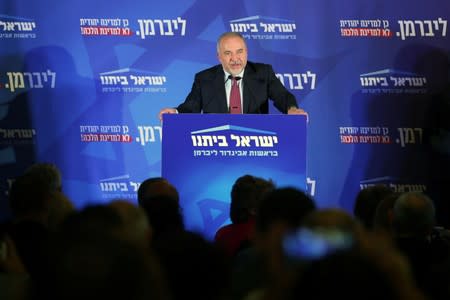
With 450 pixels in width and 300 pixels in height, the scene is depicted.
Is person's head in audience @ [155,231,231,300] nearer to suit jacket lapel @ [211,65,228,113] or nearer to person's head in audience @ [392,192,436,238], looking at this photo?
person's head in audience @ [392,192,436,238]

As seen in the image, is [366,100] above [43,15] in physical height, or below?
below

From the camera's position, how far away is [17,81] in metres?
8.59

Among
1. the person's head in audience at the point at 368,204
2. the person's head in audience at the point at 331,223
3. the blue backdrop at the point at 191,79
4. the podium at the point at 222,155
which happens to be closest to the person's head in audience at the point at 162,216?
the person's head in audience at the point at 368,204

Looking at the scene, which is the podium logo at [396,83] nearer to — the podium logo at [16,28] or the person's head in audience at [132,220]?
the podium logo at [16,28]

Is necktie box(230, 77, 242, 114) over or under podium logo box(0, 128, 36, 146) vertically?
over

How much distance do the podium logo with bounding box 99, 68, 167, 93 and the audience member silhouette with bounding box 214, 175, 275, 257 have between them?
416cm

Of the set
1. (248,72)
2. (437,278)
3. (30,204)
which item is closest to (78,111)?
(248,72)

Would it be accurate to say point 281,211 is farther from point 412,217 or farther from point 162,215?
point 412,217

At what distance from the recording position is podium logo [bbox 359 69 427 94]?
27.6 ft

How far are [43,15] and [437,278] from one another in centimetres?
669

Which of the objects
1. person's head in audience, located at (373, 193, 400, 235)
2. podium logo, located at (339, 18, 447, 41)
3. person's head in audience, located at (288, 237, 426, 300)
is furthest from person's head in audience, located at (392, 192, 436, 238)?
podium logo, located at (339, 18, 447, 41)

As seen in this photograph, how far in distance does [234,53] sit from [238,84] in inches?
9.6

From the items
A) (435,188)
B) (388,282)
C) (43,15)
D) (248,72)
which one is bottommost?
(435,188)

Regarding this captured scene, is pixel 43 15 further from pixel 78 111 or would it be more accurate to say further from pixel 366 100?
pixel 366 100
